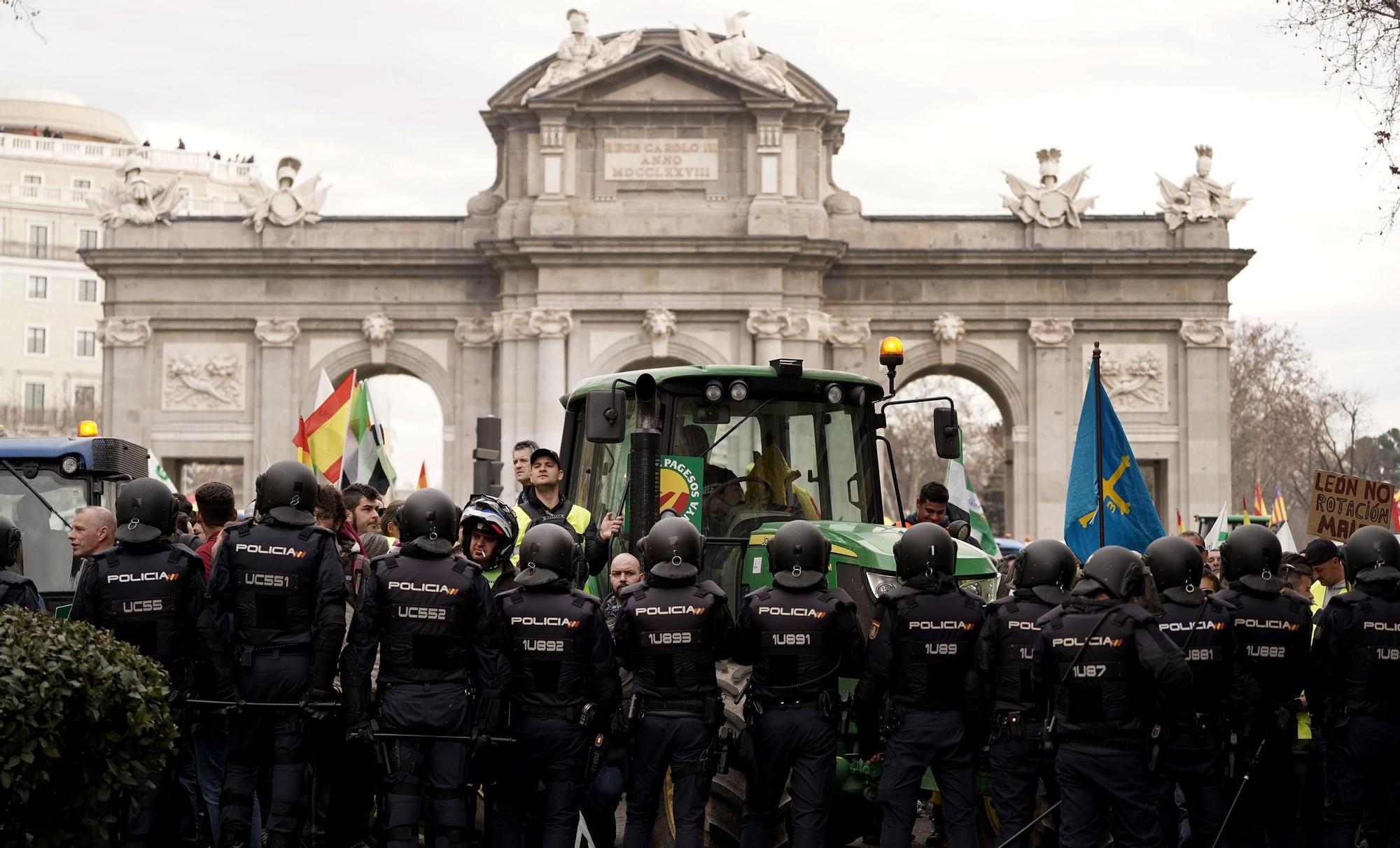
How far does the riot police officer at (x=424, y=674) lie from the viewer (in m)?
10.1

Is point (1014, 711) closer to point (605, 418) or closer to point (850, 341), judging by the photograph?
point (605, 418)

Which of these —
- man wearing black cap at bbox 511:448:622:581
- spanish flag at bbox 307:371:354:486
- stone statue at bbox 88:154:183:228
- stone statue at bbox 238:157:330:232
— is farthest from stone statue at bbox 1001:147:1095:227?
man wearing black cap at bbox 511:448:622:581

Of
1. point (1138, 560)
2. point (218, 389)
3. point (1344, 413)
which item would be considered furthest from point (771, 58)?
point (1344, 413)

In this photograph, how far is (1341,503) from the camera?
15422 millimetres

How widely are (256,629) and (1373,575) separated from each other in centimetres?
666

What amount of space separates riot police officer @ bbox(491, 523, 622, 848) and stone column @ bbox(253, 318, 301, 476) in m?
32.4

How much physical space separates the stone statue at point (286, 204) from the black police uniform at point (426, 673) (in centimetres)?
3336

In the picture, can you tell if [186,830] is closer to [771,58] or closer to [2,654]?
[2,654]

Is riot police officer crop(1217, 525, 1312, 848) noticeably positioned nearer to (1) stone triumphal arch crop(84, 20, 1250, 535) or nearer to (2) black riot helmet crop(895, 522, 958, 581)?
(2) black riot helmet crop(895, 522, 958, 581)

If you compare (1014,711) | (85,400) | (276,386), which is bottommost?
(1014,711)

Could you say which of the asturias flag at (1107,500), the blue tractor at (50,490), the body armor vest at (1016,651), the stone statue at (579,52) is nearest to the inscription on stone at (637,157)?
the stone statue at (579,52)

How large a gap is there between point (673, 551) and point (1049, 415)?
32.2m

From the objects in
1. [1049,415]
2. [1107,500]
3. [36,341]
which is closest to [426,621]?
[1107,500]

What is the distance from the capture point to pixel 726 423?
12586 millimetres
